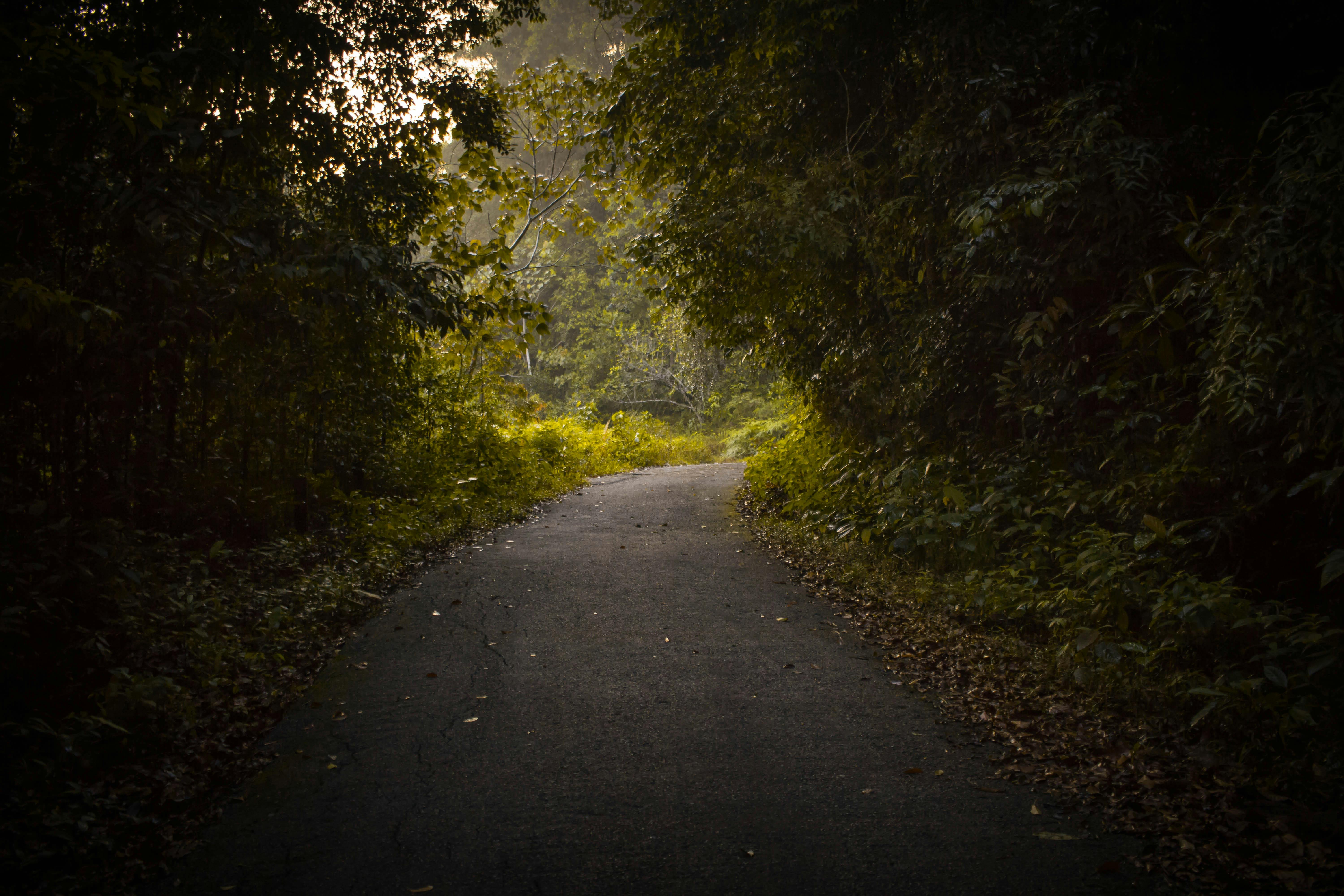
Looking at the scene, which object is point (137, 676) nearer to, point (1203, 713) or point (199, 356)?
point (199, 356)

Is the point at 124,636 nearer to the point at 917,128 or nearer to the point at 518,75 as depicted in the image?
the point at 917,128

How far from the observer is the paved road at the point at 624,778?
3.21 meters

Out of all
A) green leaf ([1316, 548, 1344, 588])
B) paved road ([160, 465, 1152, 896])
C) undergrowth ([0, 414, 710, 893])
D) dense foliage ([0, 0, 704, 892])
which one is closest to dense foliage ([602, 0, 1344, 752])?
green leaf ([1316, 548, 1344, 588])

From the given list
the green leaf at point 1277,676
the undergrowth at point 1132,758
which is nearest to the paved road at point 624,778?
the undergrowth at point 1132,758

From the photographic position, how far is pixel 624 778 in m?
4.00

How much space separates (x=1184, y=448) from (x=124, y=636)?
5971mm

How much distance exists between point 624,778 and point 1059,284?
4.38 metres

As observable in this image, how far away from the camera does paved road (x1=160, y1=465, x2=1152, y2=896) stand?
10.5ft

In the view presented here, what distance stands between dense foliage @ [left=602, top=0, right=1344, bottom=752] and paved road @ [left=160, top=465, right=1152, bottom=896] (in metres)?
1.24

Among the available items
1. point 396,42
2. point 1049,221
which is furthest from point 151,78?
point 1049,221

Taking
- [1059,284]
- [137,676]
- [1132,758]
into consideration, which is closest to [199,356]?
[137,676]

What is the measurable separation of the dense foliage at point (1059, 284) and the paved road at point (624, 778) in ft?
4.08

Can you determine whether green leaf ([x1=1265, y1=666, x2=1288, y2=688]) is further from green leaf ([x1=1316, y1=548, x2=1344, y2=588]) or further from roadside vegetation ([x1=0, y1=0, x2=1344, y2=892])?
green leaf ([x1=1316, y1=548, x2=1344, y2=588])

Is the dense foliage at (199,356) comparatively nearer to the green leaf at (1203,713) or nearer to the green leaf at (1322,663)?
the green leaf at (1203,713)
